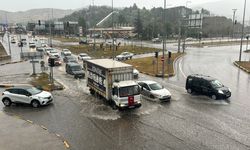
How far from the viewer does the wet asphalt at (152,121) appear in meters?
15.1

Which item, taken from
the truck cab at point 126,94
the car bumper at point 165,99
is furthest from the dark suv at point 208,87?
the truck cab at point 126,94

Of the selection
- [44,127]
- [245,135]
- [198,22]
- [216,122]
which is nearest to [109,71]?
[44,127]

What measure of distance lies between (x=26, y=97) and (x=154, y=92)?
10.6m

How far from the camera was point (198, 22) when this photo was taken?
13950cm

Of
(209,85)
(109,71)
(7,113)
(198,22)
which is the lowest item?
(7,113)

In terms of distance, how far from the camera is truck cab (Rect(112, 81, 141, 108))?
20281mm

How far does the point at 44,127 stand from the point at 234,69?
30046mm

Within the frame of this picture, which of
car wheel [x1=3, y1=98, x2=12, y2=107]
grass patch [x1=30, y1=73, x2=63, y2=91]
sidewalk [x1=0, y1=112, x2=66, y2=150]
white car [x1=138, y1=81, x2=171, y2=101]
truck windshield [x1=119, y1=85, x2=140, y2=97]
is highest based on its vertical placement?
truck windshield [x1=119, y1=85, x2=140, y2=97]

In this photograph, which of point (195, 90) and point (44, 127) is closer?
point (44, 127)

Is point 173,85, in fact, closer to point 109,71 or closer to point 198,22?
point 109,71

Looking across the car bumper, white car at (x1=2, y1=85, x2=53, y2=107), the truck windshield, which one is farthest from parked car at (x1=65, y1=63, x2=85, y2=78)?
the truck windshield

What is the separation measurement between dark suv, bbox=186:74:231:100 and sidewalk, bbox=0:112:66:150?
14.2m

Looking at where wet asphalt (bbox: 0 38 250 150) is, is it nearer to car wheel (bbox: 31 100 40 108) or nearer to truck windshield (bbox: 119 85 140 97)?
car wheel (bbox: 31 100 40 108)

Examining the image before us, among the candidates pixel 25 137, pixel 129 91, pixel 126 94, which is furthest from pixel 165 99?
pixel 25 137
